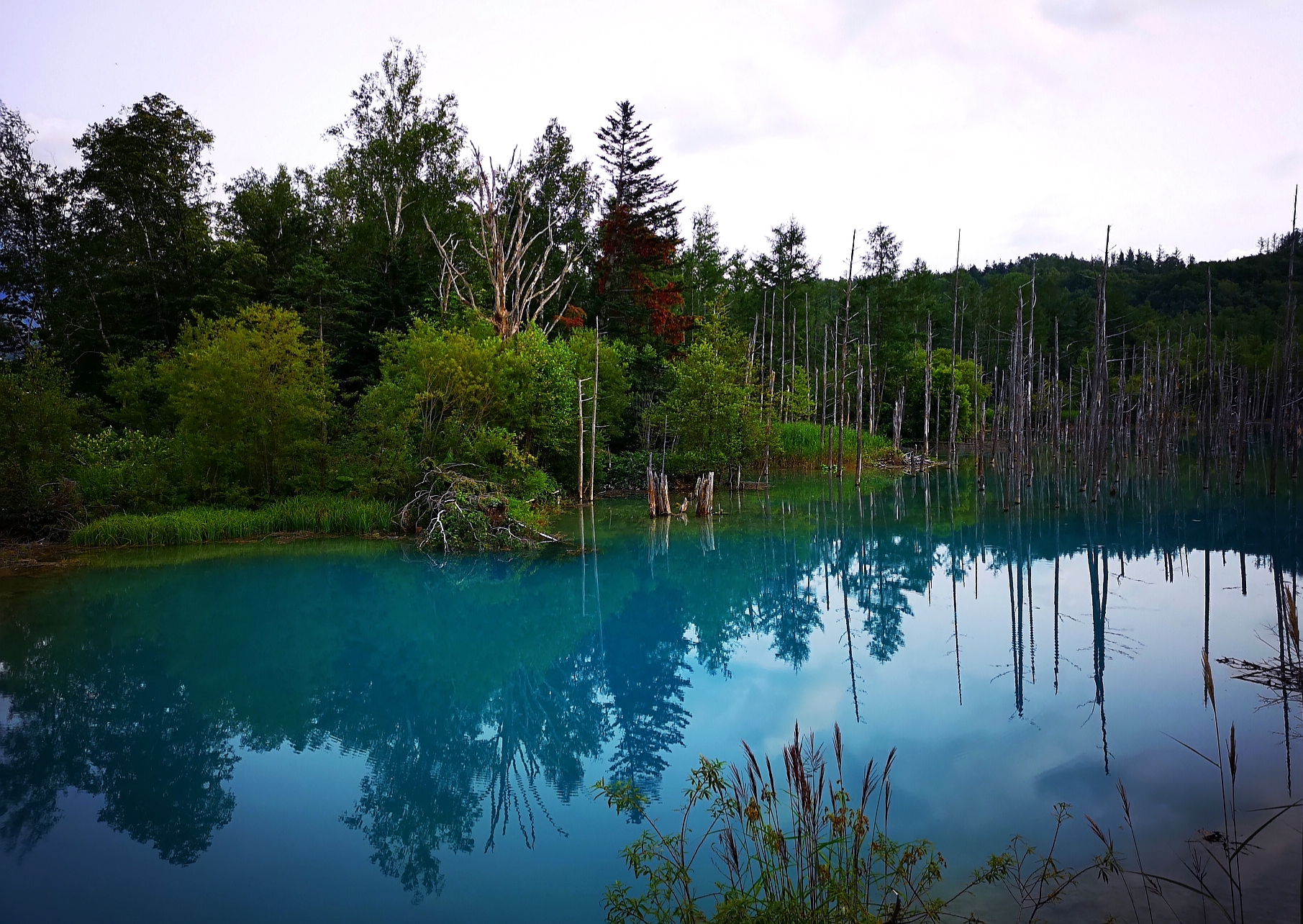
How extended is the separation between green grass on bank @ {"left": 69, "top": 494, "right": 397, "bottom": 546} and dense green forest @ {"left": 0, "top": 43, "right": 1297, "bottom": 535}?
0.63m

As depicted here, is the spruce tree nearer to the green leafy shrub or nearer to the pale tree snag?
the pale tree snag

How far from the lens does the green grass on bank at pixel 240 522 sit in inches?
645

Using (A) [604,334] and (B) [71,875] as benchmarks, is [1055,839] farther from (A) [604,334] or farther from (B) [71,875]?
(A) [604,334]

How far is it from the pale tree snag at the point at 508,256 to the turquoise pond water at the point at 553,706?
12172 millimetres

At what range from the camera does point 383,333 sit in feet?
80.7

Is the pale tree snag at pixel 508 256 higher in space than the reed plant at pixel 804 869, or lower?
higher

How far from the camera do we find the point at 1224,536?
15141 millimetres

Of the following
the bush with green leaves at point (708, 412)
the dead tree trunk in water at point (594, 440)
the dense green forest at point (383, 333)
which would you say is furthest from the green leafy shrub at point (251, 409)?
the bush with green leaves at point (708, 412)

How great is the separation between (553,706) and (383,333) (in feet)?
62.9

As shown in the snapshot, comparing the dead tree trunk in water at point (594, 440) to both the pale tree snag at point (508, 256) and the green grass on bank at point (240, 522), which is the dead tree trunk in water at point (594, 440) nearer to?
the pale tree snag at point (508, 256)

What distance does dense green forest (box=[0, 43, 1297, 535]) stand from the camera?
59.1 ft

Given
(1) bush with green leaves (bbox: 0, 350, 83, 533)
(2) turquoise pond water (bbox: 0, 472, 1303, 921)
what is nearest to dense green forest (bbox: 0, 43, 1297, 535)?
(1) bush with green leaves (bbox: 0, 350, 83, 533)

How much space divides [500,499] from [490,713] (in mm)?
8742

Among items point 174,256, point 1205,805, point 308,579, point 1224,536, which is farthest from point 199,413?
point 1224,536
